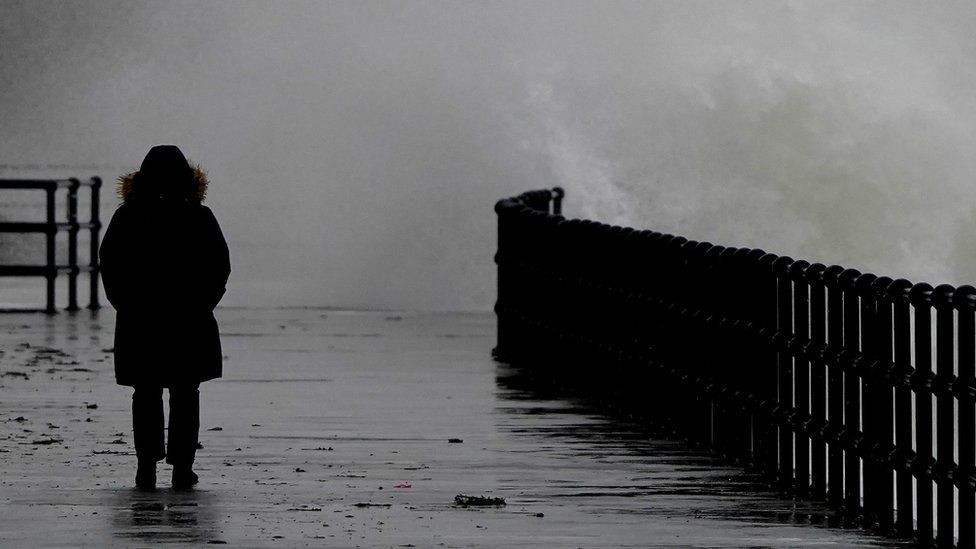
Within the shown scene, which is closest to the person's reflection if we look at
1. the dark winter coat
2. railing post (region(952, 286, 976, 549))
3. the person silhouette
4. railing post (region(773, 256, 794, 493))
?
the person silhouette

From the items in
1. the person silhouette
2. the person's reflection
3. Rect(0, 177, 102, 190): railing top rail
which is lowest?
the person's reflection

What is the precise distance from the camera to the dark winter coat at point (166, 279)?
1017 centimetres

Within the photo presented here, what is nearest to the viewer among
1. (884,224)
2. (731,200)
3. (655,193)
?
(884,224)

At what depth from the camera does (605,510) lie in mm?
9539

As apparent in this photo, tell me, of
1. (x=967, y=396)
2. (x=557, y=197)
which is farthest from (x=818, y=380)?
(x=557, y=197)

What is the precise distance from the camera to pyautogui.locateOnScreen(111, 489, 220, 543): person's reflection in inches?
344

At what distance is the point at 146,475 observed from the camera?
10117 mm

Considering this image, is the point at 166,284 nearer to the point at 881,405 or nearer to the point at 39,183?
the point at 881,405

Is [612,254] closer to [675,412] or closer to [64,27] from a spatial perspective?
[675,412]

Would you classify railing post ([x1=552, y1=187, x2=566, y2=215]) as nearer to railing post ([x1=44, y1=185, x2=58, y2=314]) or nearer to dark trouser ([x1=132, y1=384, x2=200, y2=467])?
railing post ([x1=44, y1=185, x2=58, y2=314])

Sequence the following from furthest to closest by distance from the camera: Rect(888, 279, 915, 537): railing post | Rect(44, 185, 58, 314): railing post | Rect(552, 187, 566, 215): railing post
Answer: Rect(44, 185, 58, 314): railing post
Rect(552, 187, 566, 215): railing post
Rect(888, 279, 915, 537): railing post

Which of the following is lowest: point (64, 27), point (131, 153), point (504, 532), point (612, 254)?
point (504, 532)

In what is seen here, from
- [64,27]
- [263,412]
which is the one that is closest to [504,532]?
[263,412]

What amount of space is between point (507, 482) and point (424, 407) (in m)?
3.73
